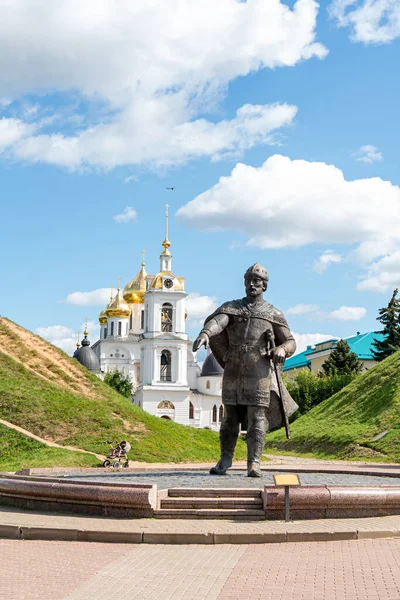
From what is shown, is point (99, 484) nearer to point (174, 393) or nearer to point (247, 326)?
point (247, 326)

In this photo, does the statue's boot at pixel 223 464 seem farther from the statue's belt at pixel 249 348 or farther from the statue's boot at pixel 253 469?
the statue's belt at pixel 249 348

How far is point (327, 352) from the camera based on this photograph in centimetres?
9331

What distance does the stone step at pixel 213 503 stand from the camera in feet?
30.1

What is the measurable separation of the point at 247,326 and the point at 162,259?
236 feet

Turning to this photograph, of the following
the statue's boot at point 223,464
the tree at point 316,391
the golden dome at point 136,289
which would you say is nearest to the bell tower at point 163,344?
the golden dome at point 136,289

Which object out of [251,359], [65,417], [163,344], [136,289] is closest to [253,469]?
[251,359]

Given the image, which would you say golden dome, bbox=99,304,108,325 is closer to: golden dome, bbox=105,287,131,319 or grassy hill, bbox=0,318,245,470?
golden dome, bbox=105,287,131,319

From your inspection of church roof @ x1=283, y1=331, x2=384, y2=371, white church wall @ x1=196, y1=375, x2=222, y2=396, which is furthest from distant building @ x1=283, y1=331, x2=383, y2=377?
white church wall @ x1=196, y1=375, x2=222, y2=396

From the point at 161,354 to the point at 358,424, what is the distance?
48430 mm

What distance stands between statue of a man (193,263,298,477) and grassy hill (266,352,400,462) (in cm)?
1478

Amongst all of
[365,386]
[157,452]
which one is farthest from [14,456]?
[365,386]

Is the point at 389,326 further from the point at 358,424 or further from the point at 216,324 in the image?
the point at 216,324

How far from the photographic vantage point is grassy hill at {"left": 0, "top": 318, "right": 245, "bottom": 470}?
21.7 meters

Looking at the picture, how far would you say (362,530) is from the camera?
8211mm
